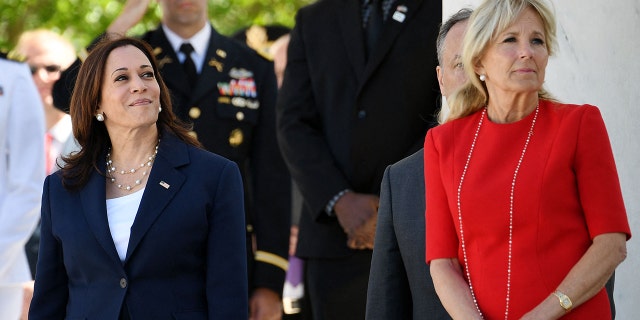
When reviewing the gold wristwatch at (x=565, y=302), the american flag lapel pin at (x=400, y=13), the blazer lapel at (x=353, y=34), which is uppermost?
the american flag lapel pin at (x=400, y=13)

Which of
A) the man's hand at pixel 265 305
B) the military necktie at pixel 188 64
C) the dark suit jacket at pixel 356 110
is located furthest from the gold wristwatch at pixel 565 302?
the military necktie at pixel 188 64

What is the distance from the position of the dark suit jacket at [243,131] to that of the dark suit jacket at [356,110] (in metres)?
0.40

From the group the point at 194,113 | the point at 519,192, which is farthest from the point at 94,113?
the point at 519,192

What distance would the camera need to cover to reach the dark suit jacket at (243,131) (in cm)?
631

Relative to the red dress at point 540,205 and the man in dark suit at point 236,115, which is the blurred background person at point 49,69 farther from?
the red dress at point 540,205

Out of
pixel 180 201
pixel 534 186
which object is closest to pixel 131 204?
pixel 180 201

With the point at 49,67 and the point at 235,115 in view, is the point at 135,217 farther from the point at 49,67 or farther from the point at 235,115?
the point at 49,67

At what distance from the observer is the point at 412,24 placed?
5.79 metres

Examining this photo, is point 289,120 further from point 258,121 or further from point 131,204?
point 131,204

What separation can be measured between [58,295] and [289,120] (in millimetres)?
1603

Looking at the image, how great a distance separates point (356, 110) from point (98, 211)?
150 cm

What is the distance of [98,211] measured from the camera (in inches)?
183

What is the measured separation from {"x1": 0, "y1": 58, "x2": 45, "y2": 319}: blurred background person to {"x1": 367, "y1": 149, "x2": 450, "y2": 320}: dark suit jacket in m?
2.74

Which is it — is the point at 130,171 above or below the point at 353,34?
below
